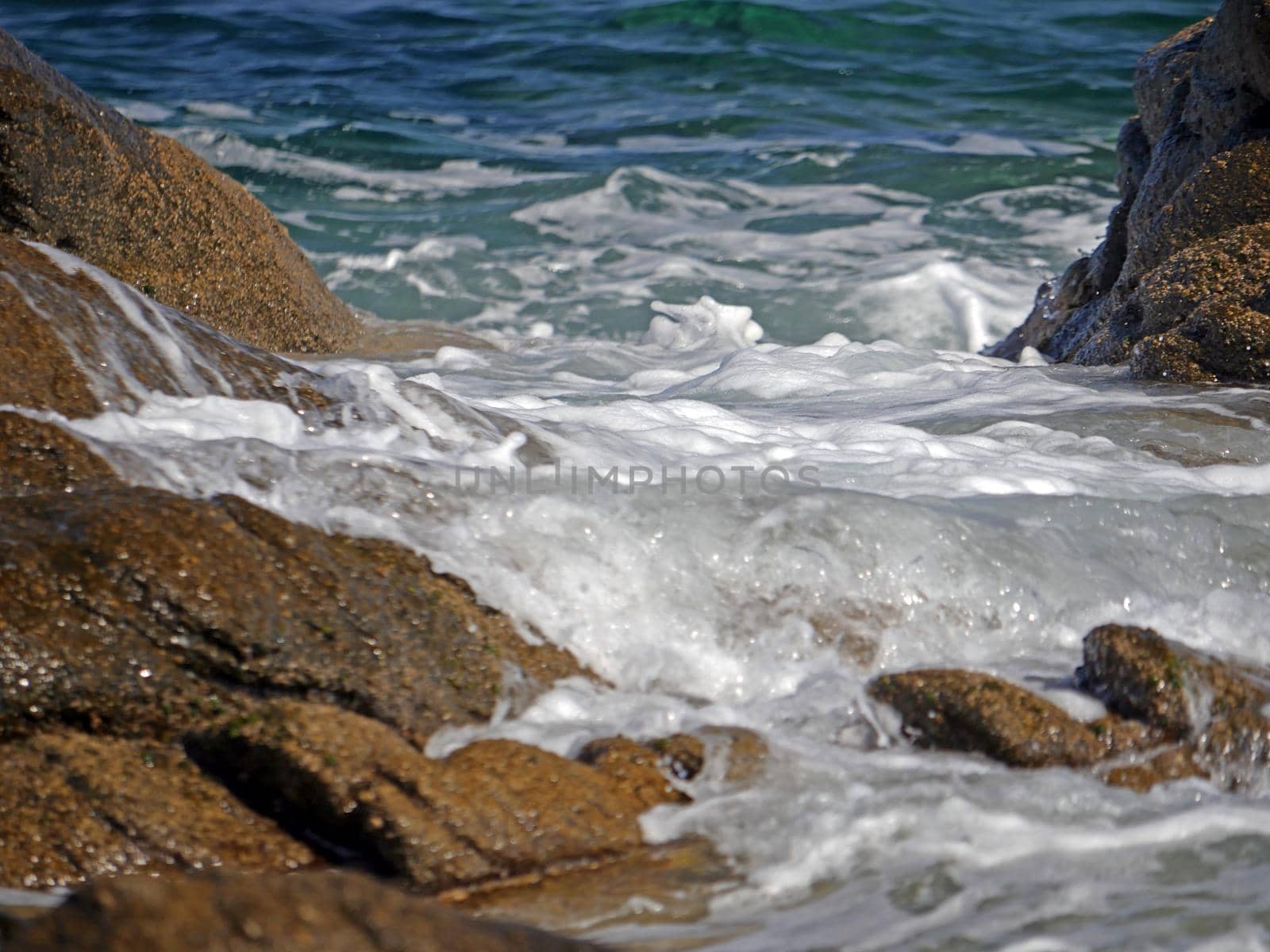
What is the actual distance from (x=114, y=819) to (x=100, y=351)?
1391 millimetres

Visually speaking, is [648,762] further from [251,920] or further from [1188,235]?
[1188,235]

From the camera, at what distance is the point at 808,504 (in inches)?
137

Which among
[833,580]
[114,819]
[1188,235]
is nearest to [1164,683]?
[833,580]

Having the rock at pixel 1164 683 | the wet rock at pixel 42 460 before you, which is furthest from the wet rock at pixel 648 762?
the wet rock at pixel 42 460

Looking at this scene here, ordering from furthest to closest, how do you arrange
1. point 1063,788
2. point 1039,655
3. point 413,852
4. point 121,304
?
point 121,304
point 1039,655
point 1063,788
point 413,852

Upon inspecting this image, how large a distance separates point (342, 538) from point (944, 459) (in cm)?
210

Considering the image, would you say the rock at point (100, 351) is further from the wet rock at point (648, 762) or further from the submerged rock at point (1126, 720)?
the submerged rock at point (1126, 720)

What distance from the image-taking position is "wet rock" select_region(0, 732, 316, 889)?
7.39 feet

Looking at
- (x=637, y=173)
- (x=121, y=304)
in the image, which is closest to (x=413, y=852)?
(x=121, y=304)

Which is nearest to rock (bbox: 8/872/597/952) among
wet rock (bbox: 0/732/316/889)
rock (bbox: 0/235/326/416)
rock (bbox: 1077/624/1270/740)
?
wet rock (bbox: 0/732/316/889)

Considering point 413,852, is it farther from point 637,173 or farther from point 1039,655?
point 637,173

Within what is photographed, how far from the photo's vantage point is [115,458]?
293 centimetres

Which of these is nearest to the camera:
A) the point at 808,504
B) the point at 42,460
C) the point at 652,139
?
the point at 42,460

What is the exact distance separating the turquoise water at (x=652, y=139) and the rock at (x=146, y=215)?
8.01 feet
